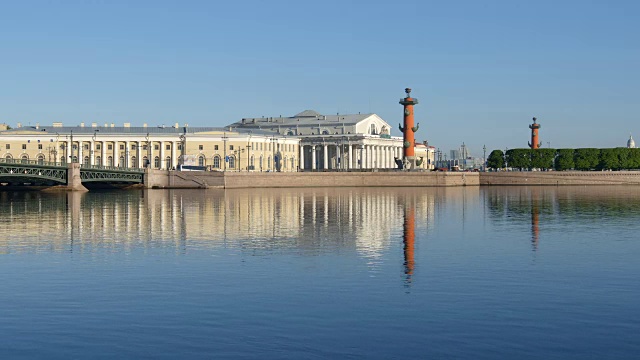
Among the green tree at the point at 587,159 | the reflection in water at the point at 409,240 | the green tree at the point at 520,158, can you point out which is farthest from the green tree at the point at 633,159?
the reflection in water at the point at 409,240

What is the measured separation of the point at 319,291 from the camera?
75.3 ft

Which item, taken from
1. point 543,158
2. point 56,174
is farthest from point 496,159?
point 56,174

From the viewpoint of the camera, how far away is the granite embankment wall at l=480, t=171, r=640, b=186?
409 feet

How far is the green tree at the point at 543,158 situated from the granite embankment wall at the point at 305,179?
56.5 feet

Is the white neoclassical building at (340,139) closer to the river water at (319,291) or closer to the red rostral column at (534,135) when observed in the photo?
the red rostral column at (534,135)

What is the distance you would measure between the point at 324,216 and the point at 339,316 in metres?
32.6

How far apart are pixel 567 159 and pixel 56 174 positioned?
7952cm

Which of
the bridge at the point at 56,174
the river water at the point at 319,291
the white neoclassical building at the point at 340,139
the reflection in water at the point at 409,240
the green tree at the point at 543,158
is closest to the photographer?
the river water at the point at 319,291

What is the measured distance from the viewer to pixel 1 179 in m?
88.7

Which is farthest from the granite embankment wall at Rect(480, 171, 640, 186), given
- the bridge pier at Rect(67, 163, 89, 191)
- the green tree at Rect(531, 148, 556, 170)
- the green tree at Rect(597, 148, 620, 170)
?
the bridge pier at Rect(67, 163, 89, 191)

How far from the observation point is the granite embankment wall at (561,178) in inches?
4904

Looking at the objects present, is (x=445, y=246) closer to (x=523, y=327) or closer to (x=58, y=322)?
(x=523, y=327)

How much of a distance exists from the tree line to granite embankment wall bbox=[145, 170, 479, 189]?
1707cm

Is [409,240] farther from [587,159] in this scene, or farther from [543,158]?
[543,158]
